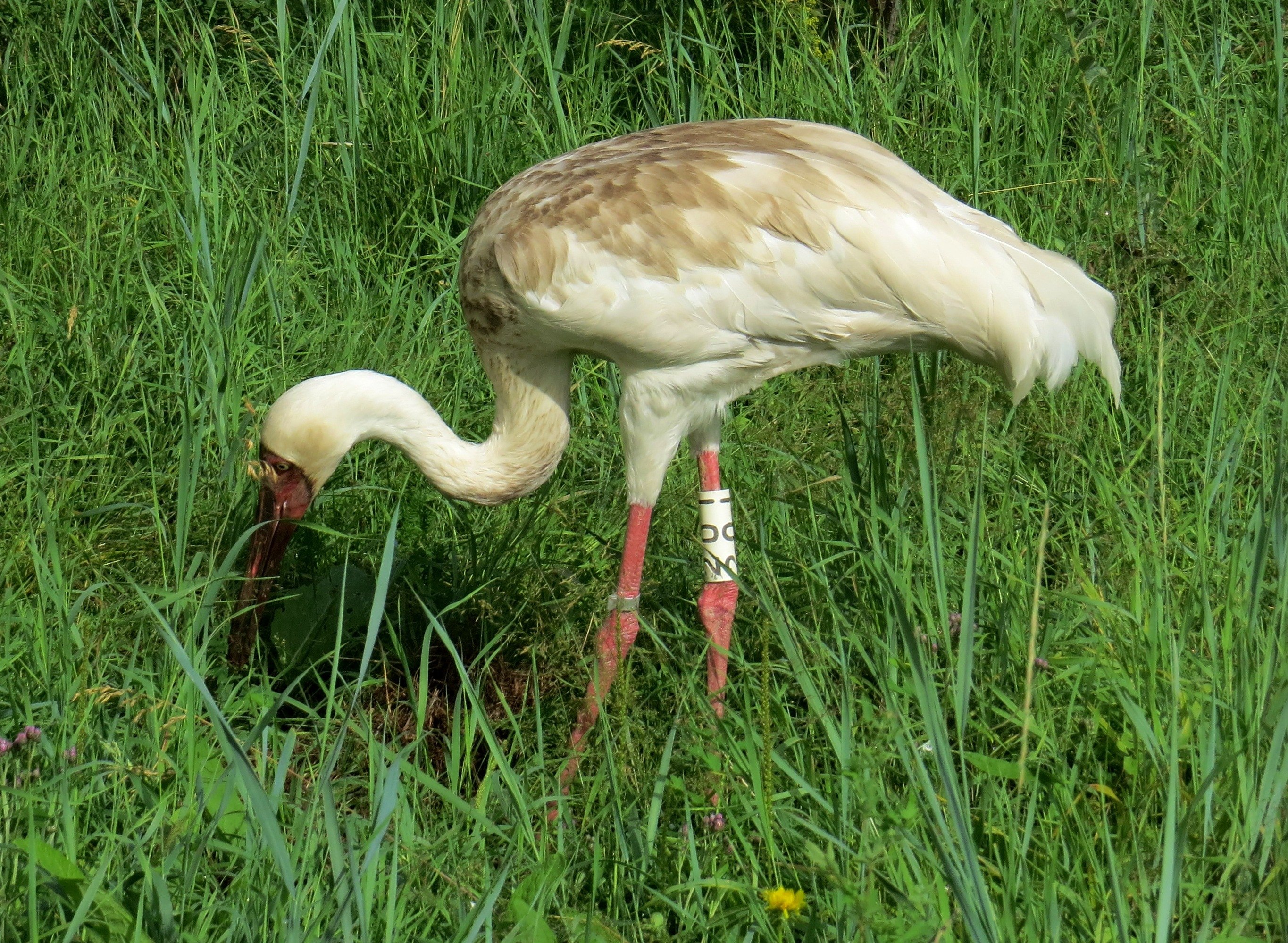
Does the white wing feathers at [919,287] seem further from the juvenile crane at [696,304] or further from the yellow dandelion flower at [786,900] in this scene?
the yellow dandelion flower at [786,900]

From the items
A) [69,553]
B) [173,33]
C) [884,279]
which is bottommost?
[69,553]

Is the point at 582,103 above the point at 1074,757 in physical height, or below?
above

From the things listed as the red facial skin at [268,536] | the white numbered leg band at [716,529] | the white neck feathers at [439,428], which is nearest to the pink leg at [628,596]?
the white numbered leg band at [716,529]

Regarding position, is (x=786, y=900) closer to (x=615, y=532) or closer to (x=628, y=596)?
(x=628, y=596)

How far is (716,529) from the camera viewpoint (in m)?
3.97

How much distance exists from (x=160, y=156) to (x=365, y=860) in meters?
3.73

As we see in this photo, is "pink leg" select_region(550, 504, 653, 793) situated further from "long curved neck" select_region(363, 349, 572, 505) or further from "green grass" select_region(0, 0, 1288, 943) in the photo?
"long curved neck" select_region(363, 349, 572, 505)

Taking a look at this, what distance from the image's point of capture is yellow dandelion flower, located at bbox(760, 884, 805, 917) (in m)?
2.31

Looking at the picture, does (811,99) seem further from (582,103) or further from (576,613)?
(576,613)

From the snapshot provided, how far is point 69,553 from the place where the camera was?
3926 mm

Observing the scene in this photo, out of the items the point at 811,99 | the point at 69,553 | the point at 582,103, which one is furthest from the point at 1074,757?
the point at 582,103

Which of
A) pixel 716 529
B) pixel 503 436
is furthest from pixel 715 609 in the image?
pixel 503 436

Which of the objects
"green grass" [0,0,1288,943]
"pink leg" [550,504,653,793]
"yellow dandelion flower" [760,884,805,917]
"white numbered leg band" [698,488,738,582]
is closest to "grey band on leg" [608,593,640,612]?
"pink leg" [550,504,653,793]

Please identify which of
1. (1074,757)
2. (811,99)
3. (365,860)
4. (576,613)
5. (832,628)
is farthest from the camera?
(811,99)
